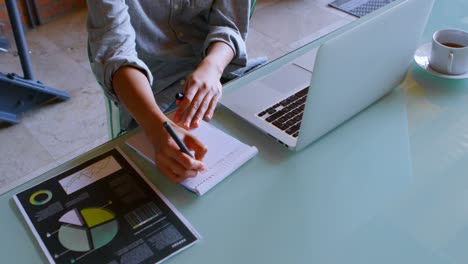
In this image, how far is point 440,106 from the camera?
1001mm

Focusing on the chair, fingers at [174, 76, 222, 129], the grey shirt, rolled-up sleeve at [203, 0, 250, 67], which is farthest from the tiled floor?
fingers at [174, 76, 222, 129]

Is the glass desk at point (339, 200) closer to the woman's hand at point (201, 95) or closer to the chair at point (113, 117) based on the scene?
the woman's hand at point (201, 95)

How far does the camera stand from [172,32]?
124 centimetres

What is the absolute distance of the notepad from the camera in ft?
2.67

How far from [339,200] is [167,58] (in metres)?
0.64

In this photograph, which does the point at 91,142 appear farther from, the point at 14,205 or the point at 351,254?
the point at 351,254

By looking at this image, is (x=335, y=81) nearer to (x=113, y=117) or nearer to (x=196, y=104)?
(x=196, y=104)

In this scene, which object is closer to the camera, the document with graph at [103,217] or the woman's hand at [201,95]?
the document with graph at [103,217]

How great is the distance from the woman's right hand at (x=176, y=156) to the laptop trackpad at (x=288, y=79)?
0.86ft

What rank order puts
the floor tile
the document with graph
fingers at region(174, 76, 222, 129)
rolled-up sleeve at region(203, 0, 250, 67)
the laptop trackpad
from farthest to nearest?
the floor tile < rolled-up sleeve at region(203, 0, 250, 67) < the laptop trackpad < fingers at region(174, 76, 222, 129) < the document with graph

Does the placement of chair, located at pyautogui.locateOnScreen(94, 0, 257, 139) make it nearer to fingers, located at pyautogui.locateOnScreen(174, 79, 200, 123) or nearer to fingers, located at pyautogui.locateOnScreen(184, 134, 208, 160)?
fingers, located at pyautogui.locateOnScreen(174, 79, 200, 123)

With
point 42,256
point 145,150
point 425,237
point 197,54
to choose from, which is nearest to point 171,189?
point 145,150

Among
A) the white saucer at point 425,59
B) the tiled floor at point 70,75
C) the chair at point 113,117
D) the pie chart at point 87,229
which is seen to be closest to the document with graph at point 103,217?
the pie chart at point 87,229

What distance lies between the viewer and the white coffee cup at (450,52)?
101 centimetres
